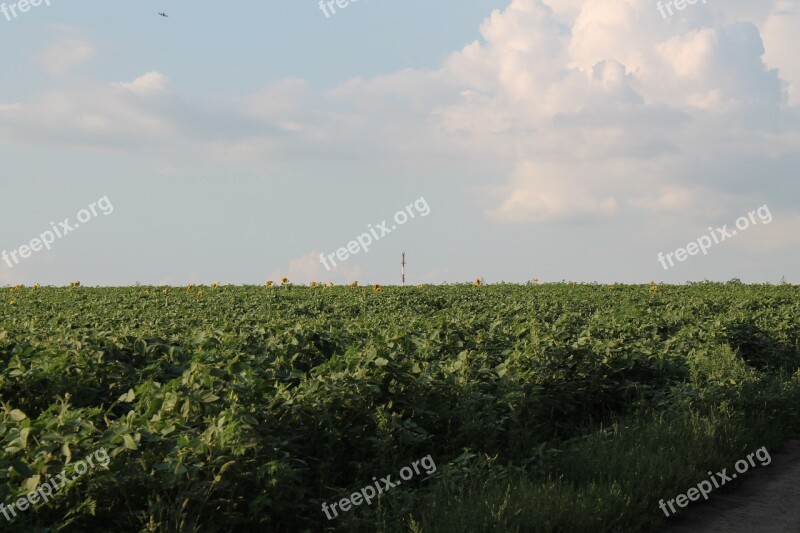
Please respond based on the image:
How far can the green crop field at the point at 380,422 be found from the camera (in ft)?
19.1

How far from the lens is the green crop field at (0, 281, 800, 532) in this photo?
583cm

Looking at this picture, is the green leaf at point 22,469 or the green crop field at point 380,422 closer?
the green leaf at point 22,469

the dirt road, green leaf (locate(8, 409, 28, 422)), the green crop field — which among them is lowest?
the dirt road

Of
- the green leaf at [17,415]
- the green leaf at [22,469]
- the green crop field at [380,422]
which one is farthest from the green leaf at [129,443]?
the green leaf at [17,415]

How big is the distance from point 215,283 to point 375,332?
1737 centimetres

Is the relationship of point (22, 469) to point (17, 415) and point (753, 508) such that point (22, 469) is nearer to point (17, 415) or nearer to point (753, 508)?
point (17, 415)

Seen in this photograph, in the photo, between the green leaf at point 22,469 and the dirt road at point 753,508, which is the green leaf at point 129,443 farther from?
the dirt road at point 753,508

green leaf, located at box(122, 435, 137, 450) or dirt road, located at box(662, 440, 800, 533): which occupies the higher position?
green leaf, located at box(122, 435, 137, 450)

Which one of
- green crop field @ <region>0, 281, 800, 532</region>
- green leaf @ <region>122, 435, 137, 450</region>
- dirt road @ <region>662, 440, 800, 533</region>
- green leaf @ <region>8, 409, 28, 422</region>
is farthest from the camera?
dirt road @ <region>662, 440, 800, 533</region>

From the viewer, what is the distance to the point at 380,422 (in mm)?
7500

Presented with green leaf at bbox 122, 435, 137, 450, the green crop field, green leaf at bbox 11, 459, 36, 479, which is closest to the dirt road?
the green crop field

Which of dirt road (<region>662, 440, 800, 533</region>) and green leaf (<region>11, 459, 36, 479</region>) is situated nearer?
green leaf (<region>11, 459, 36, 479</region>)

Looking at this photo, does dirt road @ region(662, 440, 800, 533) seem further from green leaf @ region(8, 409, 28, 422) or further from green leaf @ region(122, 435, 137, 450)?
green leaf @ region(8, 409, 28, 422)

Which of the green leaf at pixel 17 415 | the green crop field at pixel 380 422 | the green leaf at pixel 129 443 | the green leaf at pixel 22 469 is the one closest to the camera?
the green leaf at pixel 22 469
